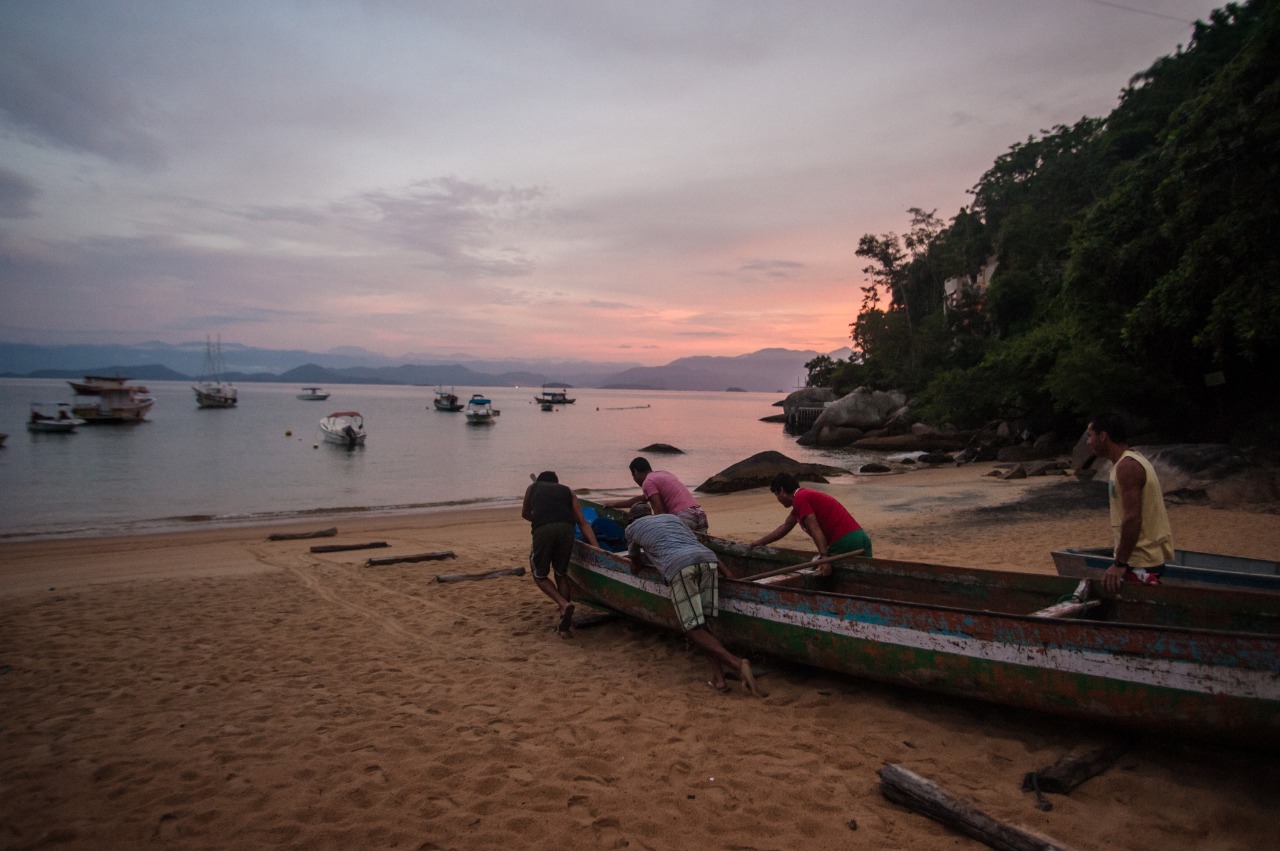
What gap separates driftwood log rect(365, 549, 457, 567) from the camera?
11336 mm

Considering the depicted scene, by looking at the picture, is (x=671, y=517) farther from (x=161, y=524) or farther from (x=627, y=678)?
(x=161, y=524)

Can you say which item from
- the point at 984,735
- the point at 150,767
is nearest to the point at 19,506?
the point at 150,767

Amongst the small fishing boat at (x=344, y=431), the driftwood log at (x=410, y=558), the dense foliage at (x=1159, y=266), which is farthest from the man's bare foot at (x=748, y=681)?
the small fishing boat at (x=344, y=431)

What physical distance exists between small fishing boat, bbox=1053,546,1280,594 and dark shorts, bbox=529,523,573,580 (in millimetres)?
4969

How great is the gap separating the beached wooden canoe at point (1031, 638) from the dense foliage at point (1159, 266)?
11.0 meters

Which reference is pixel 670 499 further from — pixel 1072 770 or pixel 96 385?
pixel 96 385

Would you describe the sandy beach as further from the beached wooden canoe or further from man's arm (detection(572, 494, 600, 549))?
man's arm (detection(572, 494, 600, 549))

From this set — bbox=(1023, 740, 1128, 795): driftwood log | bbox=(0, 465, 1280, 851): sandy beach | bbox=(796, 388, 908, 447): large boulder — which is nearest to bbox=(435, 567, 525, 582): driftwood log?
bbox=(0, 465, 1280, 851): sandy beach

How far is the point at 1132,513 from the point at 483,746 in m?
5.02

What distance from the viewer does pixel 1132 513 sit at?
16.2 ft

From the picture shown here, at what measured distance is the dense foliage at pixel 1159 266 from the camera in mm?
12852

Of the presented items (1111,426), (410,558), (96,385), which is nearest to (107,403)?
(96,385)

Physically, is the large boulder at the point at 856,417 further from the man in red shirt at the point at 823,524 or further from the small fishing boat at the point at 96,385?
the small fishing boat at the point at 96,385

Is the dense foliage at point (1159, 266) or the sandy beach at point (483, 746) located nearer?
the sandy beach at point (483, 746)
